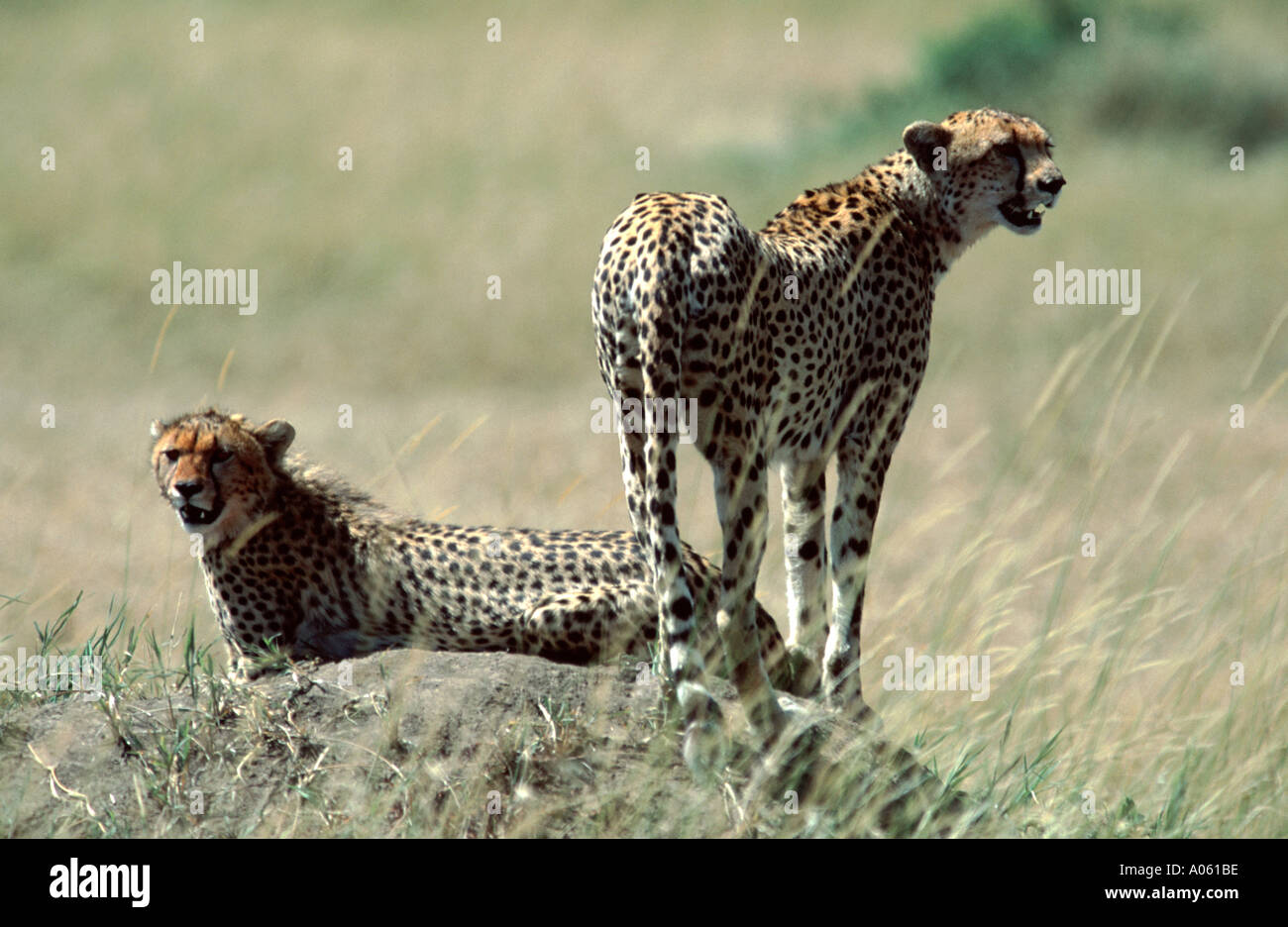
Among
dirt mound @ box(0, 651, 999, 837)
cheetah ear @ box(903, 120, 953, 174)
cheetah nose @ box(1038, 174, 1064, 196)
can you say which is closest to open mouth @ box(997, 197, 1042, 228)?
cheetah nose @ box(1038, 174, 1064, 196)

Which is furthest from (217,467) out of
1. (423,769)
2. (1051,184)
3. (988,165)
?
(1051,184)

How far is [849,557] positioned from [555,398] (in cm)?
1791

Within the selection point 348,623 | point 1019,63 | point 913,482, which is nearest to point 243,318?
point 913,482

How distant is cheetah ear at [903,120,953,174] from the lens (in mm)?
6035

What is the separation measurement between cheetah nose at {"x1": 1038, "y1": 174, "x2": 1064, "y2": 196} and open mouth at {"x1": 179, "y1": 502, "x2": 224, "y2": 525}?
2994mm

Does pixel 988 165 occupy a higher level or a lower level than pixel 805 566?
higher

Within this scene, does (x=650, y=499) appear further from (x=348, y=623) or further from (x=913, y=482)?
(x=913, y=482)

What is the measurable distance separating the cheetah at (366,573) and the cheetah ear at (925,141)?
5.57 feet

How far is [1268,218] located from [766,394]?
87.6ft

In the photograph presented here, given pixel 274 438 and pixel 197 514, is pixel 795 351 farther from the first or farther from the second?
pixel 197 514

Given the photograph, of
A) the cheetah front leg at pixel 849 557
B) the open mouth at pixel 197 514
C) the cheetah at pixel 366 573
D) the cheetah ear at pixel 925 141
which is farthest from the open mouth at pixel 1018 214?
the open mouth at pixel 197 514

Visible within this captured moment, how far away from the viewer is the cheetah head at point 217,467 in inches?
221

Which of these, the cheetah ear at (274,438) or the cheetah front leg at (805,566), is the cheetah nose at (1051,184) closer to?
the cheetah front leg at (805,566)

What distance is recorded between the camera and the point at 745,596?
488 cm
